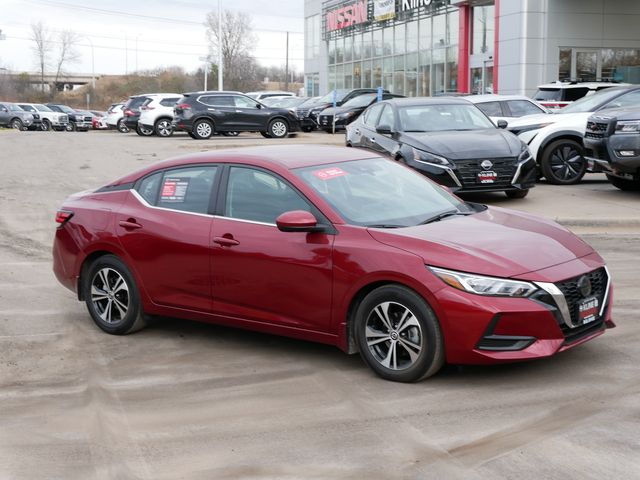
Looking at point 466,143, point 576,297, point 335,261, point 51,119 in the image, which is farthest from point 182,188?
point 51,119

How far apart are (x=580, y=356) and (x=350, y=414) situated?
191 centimetres

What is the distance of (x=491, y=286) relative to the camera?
18.2 ft

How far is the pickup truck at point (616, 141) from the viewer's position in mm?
13328

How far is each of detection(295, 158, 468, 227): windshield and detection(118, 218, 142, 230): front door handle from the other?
4.91ft

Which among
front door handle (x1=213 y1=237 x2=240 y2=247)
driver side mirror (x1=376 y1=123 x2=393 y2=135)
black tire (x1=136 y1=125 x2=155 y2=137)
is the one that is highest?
black tire (x1=136 y1=125 x2=155 y2=137)

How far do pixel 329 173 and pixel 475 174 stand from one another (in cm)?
708

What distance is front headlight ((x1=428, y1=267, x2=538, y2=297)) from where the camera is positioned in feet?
18.2

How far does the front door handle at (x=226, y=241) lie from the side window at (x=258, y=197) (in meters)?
0.18

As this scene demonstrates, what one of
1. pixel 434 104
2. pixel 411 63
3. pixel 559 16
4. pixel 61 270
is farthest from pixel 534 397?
pixel 411 63

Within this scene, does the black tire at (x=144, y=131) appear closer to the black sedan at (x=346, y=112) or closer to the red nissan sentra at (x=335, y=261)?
the black sedan at (x=346, y=112)

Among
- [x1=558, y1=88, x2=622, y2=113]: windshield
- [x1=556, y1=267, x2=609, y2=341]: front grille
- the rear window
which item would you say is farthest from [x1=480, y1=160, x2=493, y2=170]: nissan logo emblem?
the rear window

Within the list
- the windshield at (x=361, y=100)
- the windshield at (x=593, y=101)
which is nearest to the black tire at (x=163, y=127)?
the windshield at (x=361, y=100)

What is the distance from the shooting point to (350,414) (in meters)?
5.35

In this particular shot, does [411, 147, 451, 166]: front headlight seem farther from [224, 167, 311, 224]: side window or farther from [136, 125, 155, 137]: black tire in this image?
[136, 125, 155, 137]: black tire
